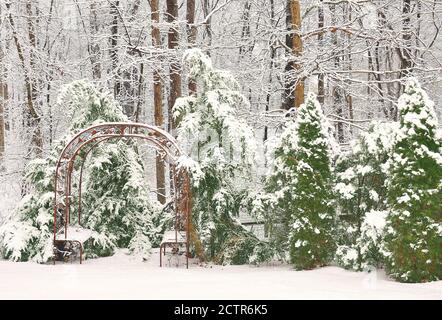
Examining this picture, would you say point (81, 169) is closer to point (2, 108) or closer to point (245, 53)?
point (245, 53)

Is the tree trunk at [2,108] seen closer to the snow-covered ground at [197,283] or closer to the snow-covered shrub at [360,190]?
the snow-covered ground at [197,283]

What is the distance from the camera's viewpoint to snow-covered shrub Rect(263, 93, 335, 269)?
7.94m

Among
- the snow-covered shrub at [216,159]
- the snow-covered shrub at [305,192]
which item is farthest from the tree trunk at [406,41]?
the snow-covered shrub at [216,159]

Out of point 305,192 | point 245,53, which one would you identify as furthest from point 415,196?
point 245,53

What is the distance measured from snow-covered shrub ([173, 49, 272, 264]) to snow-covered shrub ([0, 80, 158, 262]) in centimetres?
166

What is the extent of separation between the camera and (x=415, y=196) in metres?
6.68

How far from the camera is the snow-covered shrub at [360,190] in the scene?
7.73 meters

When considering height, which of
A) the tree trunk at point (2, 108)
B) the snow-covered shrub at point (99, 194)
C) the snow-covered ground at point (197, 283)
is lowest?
the snow-covered ground at point (197, 283)

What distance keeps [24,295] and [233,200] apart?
175 inches

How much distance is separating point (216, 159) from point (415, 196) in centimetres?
384

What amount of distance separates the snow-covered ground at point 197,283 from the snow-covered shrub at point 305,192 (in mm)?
393

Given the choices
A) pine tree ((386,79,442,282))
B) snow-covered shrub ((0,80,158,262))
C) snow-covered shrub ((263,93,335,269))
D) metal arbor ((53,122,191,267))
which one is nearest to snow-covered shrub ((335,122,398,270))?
snow-covered shrub ((263,93,335,269))
